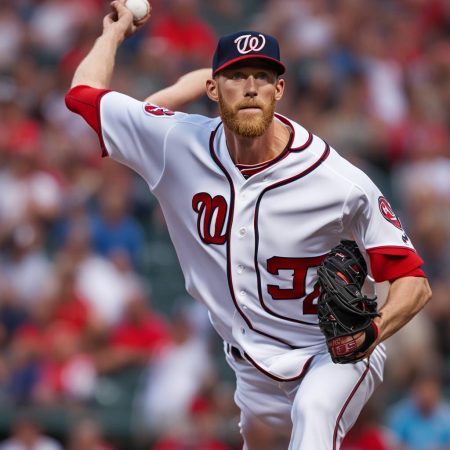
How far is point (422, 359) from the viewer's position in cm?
916

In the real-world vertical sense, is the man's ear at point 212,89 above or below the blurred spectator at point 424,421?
above

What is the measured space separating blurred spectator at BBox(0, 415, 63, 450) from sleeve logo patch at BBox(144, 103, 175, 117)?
403cm

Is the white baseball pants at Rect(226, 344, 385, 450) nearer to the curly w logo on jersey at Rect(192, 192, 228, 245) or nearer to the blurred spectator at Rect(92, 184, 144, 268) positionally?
the curly w logo on jersey at Rect(192, 192, 228, 245)

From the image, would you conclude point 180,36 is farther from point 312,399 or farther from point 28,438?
point 312,399

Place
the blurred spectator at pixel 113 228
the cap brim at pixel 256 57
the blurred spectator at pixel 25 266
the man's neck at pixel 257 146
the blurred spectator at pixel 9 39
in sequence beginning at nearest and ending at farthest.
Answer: the cap brim at pixel 256 57 < the man's neck at pixel 257 146 < the blurred spectator at pixel 25 266 < the blurred spectator at pixel 113 228 < the blurred spectator at pixel 9 39

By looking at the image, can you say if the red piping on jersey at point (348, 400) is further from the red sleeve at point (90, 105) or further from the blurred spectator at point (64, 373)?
the blurred spectator at point (64, 373)

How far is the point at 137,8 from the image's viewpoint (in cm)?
562

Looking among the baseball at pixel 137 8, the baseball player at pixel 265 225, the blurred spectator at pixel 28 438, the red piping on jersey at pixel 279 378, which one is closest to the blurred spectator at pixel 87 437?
the blurred spectator at pixel 28 438

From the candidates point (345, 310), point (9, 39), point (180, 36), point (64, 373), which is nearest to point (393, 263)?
point (345, 310)

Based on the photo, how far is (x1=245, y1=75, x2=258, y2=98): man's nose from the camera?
189 inches

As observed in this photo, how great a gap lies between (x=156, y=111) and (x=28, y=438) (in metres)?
4.09

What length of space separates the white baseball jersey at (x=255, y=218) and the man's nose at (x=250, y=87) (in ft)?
1.09

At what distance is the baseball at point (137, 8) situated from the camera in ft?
18.4

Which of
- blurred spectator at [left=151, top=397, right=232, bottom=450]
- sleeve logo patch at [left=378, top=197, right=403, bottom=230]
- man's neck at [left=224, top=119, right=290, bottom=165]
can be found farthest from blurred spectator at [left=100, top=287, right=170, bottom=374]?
sleeve logo patch at [left=378, top=197, right=403, bottom=230]
